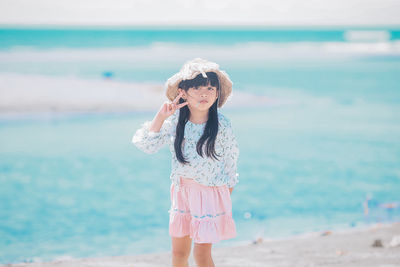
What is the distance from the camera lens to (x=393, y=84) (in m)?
23.8

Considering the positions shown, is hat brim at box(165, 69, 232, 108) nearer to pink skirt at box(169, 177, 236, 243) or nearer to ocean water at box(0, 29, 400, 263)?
pink skirt at box(169, 177, 236, 243)

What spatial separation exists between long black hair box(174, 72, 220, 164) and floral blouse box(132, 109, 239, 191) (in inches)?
1.5

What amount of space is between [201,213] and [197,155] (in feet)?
1.16

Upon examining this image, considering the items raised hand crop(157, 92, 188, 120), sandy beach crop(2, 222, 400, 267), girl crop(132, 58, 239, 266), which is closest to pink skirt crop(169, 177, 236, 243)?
girl crop(132, 58, 239, 266)

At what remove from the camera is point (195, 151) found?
3.09m

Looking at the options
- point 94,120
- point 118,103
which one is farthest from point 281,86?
point 94,120

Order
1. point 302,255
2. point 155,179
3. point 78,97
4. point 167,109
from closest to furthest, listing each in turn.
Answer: point 167,109 < point 302,255 < point 155,179 < point 78,97

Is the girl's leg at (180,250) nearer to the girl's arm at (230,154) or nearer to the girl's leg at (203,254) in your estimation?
the girl's leg at (203,254)

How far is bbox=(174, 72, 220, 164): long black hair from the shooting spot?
120 inches

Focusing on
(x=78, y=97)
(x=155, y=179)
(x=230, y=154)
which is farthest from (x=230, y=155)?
(x=78, y=97)

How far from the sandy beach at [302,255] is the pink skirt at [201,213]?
133cm

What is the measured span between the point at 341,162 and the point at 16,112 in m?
9.99

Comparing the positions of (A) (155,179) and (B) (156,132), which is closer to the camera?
(B) (156,132)

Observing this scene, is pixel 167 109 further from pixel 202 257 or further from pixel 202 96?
pixel 202 257
